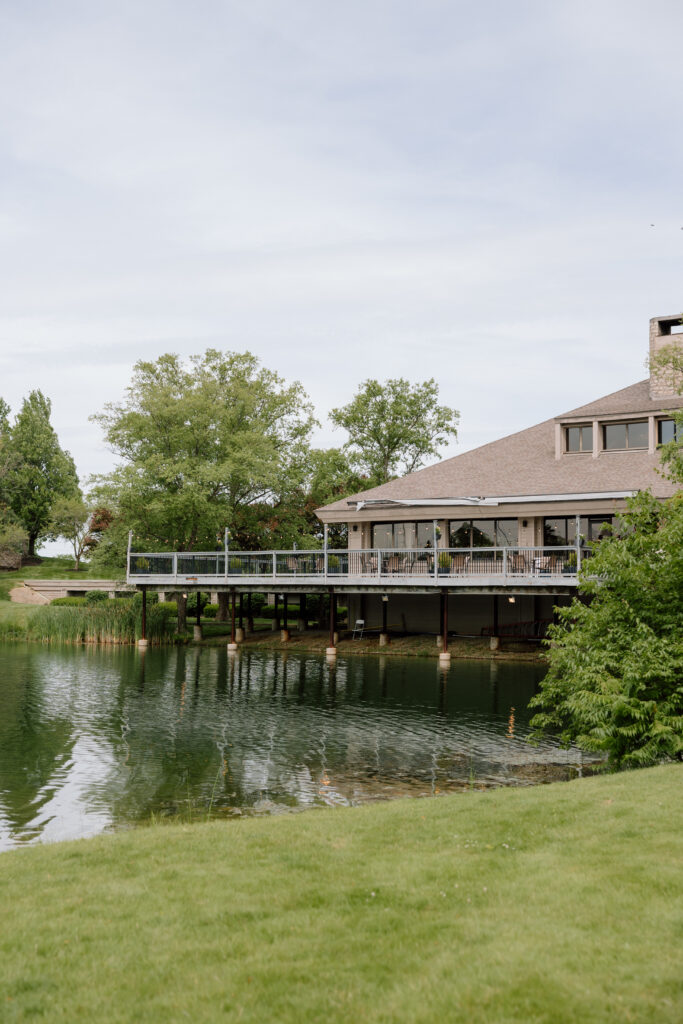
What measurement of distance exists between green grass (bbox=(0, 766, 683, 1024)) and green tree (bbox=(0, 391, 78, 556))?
219 feet

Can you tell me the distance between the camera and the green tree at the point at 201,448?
44.6 meters

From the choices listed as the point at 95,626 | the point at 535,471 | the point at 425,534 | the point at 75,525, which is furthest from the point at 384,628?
the point at 75,525

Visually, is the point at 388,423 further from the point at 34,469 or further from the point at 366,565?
the point at 34,469

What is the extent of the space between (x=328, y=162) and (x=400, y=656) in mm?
20029

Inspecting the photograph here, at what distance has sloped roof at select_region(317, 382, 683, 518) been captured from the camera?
3534 cm

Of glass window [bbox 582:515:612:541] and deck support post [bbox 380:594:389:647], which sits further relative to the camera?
deck support post [bbox 380:594:389:647]

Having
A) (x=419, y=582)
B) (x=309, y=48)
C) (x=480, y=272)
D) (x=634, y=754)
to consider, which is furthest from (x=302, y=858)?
(x=480, y=272)

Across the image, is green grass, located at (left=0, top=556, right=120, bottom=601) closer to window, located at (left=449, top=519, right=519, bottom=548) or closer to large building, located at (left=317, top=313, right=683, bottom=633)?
large building, located at (left=317, top=313, right=683, bottom=633)

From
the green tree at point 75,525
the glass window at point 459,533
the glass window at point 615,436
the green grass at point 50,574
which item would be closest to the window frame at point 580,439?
the glass window at point 615,436

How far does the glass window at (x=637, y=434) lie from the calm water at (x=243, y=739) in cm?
1210

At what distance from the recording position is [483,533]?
38.4 meters

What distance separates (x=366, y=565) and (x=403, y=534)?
12.5 feet

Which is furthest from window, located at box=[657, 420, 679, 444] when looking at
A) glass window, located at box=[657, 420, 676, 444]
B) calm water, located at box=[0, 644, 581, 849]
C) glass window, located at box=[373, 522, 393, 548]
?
glass window, located at box=[373, 522, 393, 548]

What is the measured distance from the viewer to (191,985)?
17.4 ft
